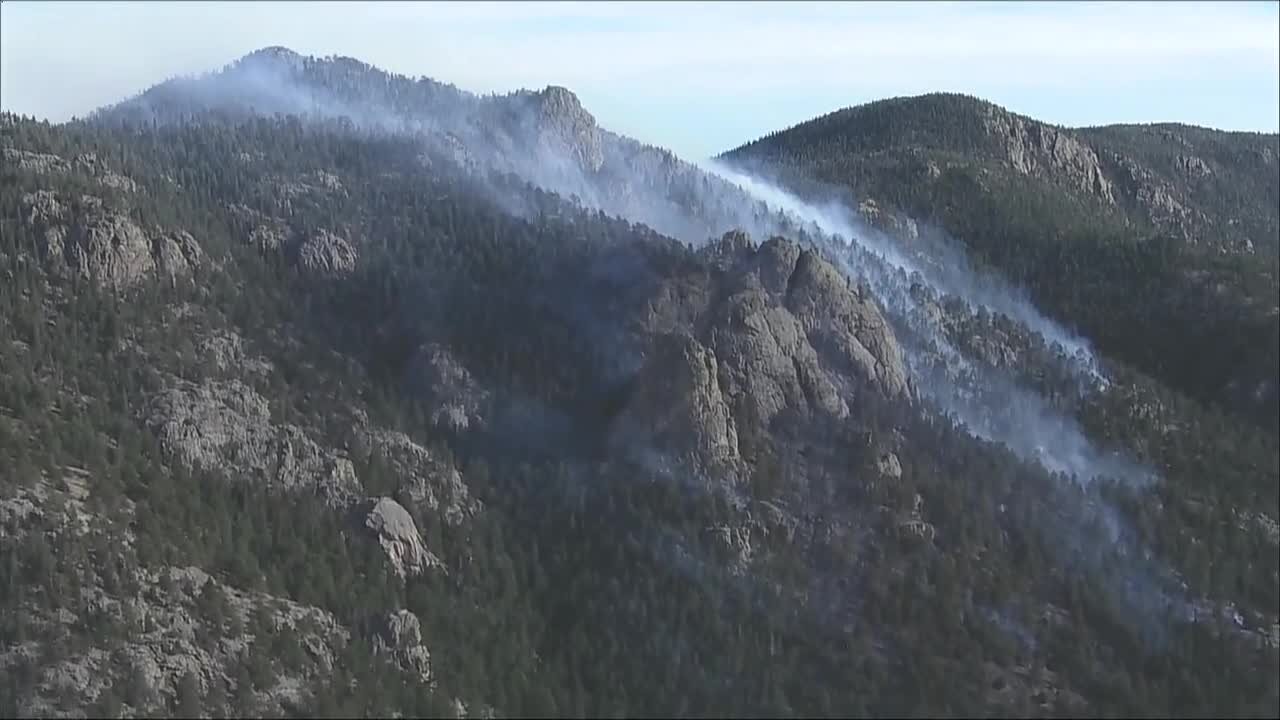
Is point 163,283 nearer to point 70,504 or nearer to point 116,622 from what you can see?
point 70,504

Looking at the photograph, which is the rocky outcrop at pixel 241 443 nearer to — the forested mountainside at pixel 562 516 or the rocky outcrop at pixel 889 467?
the forested mountainside at pixel 562 516

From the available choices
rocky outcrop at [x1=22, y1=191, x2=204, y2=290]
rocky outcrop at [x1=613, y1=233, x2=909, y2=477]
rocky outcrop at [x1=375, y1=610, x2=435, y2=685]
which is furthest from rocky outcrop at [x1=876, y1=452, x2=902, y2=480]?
rocky outcrop at [x1=22, y1=191, x2=204, y2=290]

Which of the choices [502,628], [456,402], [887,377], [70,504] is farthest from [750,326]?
[70,504]

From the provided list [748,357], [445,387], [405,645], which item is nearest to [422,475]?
[445,387]

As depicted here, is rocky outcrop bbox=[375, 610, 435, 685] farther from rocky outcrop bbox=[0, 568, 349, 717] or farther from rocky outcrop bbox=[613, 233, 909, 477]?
rocky outcrop bbox=[613, 233, 909, 477]

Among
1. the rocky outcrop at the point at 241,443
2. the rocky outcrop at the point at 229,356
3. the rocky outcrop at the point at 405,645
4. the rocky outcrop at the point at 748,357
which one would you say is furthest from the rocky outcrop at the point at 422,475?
the rocky outcrop at the point at 405,645

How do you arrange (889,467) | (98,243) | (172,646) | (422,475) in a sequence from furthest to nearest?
(98,243) → (889,467) → (422,475) → (172,646)

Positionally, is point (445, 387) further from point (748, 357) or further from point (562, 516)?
point (748, 357)
